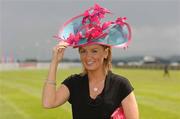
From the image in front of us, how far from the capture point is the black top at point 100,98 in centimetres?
478

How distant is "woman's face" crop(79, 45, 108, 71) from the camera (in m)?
4.92

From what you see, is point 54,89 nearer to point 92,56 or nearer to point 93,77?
point 93,77

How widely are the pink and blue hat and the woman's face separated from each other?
7 centimetres

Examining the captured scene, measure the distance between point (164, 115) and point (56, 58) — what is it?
9.72m

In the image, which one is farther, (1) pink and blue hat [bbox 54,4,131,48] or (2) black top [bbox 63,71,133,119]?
(1) pink and blue hat [bbox 54,4,131,48]

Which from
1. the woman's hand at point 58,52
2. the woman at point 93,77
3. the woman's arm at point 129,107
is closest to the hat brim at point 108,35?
the woman at point 93,77

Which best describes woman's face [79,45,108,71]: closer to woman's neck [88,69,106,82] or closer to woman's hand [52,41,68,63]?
woman's neck [88,69,106,82]

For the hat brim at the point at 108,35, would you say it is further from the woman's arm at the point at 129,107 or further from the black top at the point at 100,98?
the woman's arm at the point at 129,107

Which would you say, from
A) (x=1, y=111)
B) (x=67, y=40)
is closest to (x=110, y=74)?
(x=67, y=40)

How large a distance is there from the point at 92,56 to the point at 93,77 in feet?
0.74

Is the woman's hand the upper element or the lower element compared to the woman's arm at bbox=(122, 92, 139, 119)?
upper

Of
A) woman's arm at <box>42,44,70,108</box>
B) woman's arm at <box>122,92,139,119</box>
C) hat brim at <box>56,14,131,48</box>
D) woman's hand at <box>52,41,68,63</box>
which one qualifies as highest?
hat brim at <box>56,14,131,48</box>

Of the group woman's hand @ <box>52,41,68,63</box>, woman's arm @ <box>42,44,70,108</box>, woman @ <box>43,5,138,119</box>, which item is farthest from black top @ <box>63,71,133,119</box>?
woman's hand @ <box>52,41,68,63</box>

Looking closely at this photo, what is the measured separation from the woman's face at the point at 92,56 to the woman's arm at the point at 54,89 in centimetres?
22
